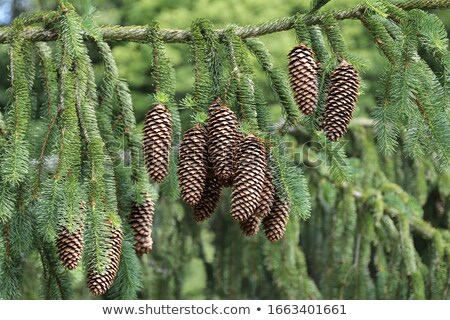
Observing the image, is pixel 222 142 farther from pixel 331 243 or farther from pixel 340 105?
pixel 331 243

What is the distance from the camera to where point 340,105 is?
1988mm

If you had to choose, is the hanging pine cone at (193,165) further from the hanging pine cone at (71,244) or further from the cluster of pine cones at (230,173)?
the hanging pine cone at (71,244)

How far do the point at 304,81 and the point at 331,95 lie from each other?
0.27 feet

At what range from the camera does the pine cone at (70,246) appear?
1.94m

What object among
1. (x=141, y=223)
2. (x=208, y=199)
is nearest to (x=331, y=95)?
(x=208, y=199)

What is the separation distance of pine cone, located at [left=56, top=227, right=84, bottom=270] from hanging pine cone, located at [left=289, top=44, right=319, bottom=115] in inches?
26.1

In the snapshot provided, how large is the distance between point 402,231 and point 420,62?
2.14m

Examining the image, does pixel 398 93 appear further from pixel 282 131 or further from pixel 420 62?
pixel 282 131

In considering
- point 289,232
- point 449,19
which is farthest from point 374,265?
point 449,19

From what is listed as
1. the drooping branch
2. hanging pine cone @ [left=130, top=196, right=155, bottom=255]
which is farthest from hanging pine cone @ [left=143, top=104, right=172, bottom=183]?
the drooping branch

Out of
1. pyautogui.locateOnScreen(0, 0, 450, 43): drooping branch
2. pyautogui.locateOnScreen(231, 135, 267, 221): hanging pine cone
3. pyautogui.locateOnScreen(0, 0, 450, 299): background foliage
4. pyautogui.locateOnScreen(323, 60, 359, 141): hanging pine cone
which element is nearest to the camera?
pyautogui.locateOnScreen(231, 135, 267, 221): hanging pine cone

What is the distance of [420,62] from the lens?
2068mm

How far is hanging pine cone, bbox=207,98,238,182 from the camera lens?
194cm

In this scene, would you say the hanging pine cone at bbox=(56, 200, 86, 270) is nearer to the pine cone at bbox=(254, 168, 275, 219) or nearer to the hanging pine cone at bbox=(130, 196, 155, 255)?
the hanging pine cone at bbox=(130, 196, 155, 255)
